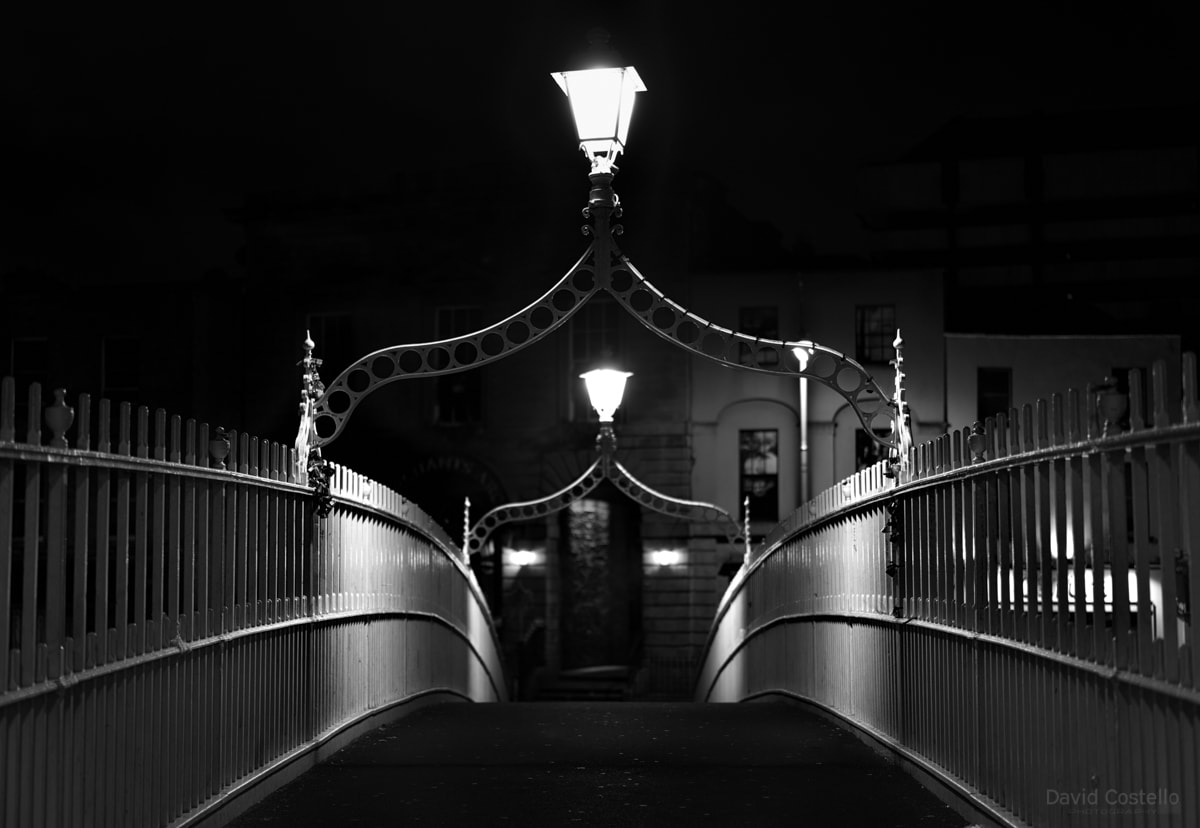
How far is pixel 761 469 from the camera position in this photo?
3512cm

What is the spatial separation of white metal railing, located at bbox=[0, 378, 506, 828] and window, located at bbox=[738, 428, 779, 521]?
24.4 metres

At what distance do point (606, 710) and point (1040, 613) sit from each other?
7.40 m

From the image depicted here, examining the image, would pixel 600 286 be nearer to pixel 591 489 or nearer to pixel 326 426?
pixel 326 426

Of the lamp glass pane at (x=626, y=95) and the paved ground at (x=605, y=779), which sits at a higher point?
the lamp glass pane at (x=626, y=95)

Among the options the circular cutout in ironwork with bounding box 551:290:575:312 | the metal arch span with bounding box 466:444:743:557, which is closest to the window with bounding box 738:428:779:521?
the metal arch span with bounding box 466:444:743:557

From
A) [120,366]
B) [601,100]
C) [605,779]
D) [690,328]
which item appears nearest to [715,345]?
[120,366]

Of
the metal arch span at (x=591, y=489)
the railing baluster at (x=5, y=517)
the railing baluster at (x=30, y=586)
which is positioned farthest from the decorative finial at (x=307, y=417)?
→ the metal arch span at (x=591, y=489)

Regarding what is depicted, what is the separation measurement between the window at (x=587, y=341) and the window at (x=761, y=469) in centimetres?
332

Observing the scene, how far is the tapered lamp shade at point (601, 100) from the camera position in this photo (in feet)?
32.6

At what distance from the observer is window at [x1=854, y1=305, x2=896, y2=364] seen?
1385 inches

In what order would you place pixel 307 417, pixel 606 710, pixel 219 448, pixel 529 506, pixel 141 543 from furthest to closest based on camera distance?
pixel 529 506 < pixel 606 710 < pixel 307 417 < pixel 219 448 < pixel 141 543

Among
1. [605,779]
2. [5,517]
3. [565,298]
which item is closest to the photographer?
[5,517]

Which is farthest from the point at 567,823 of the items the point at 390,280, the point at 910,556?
the point at 390,280

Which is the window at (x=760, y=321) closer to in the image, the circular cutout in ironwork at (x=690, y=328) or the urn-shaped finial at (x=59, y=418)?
the circular cutout in ironwork at (x=690, y=328)
